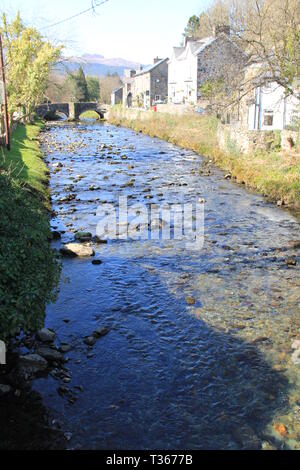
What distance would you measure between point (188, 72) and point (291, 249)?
165 ft

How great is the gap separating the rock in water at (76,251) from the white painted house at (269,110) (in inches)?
663

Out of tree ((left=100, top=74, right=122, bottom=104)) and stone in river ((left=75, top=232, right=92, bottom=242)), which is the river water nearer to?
stone in river ((left=75, top=232, right=92, bottom=242))

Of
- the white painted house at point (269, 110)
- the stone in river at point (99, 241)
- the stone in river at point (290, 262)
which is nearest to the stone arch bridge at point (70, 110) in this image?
the white painted house at point (269, 110)

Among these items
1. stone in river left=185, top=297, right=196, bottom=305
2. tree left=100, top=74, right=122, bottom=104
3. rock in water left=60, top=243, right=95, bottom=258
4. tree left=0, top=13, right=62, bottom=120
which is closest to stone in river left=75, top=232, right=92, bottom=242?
rock in water left=60, top=243, right=95, bottom=258

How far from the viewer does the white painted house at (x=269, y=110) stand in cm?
2552

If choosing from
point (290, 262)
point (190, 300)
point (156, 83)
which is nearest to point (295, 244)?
point (290, 262)

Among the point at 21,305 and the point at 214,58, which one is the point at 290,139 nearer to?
the point at 21,305

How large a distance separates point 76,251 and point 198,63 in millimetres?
47497

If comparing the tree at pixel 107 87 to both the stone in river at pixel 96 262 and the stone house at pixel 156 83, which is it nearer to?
the stone house at pixel 156 83

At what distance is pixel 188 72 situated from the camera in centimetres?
5797

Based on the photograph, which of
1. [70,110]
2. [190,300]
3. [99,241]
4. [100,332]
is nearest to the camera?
[100,332]

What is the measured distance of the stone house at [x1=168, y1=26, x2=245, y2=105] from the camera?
48938mm

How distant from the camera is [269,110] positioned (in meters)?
27.2

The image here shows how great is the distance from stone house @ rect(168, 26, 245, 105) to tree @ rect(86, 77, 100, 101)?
1518 inches
